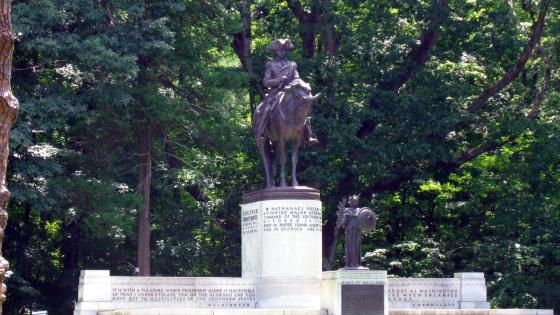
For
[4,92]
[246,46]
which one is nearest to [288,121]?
[246,46]

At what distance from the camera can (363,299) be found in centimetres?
2103

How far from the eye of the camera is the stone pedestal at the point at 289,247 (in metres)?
22.9

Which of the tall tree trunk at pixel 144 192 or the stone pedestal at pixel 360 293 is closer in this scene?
the stone pedestal at pixel 360 293

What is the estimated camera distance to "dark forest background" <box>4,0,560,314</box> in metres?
30.2

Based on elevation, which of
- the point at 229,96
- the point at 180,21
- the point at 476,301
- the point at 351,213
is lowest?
the point at 476,301

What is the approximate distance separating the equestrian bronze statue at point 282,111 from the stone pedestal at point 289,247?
0.63 metres

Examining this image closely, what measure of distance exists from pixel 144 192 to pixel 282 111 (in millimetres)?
8494

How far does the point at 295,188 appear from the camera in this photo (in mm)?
23078

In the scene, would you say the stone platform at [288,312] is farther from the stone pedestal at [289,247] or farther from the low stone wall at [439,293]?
the low stone wall at [439,293]

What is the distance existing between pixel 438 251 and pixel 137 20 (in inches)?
441

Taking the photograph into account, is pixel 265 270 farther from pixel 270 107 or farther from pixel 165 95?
pixel 165 95

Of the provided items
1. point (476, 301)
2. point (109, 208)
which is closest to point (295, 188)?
point (476, 301)

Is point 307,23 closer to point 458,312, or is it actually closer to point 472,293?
point 472,293

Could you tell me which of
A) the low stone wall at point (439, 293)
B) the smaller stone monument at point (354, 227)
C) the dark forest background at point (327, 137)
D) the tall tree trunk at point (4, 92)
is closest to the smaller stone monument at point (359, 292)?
the smaller stone monument at point (354, 227)
